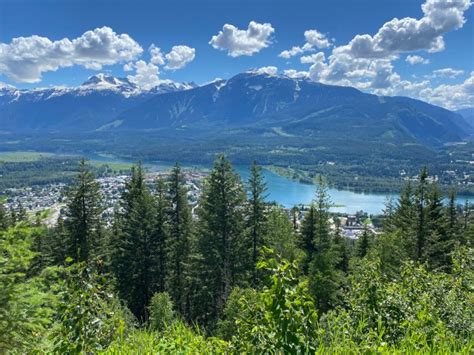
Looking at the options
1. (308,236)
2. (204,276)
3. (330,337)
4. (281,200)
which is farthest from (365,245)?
(281,200)

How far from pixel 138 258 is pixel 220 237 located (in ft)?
18.6

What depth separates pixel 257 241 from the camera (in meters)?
25.6

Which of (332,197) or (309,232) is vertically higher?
(309,232)

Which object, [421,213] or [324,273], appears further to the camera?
[421,213]

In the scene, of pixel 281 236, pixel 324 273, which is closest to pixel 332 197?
pixel 281 236

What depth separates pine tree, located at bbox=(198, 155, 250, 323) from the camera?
24219 millimetres

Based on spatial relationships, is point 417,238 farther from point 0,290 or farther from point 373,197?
point 373,197

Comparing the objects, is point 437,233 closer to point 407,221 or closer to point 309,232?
point 407,221

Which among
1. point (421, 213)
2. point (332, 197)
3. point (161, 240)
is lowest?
point (332, 197)

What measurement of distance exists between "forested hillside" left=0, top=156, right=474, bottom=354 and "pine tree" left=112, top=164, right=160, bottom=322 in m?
0.07

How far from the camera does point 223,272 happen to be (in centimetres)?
2366

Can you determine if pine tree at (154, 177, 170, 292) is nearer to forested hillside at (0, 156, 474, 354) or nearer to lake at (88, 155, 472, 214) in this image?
forested hillside at (0, 156, 474, 354)

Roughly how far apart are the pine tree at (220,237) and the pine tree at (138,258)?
3537mm

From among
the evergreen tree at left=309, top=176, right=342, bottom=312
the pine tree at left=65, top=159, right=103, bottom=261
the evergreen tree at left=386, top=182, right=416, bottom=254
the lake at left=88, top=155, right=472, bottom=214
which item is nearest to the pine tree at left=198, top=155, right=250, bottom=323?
the evergreen tree at left=309, top=176, right=342, bottom=312
